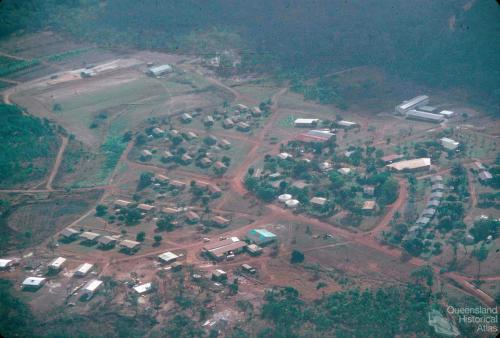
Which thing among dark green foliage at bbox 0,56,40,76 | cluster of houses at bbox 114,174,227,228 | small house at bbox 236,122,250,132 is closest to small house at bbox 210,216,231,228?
cluster of houses at bbox 114,174,227,228

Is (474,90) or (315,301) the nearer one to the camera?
(315,301)

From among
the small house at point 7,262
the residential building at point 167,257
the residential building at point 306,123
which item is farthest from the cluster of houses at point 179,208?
the residential building at point 306,123

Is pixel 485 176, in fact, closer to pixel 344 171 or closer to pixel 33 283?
pixel 344 171

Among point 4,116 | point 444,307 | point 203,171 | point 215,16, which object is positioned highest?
point 215,16

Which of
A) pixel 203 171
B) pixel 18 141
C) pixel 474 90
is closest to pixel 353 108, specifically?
pixel 474 90

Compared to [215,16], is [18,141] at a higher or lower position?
lower

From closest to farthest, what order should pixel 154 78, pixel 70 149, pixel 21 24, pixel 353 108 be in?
pixel 70 149 < pixel 353 108 < pixel 154 78 < pixel 21 24

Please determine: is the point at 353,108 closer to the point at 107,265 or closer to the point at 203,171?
the point at 203,171

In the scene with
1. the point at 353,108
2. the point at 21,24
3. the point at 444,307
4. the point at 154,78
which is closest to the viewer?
the point at 444,307

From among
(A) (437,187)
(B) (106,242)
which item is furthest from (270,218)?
(A) (437,187)
